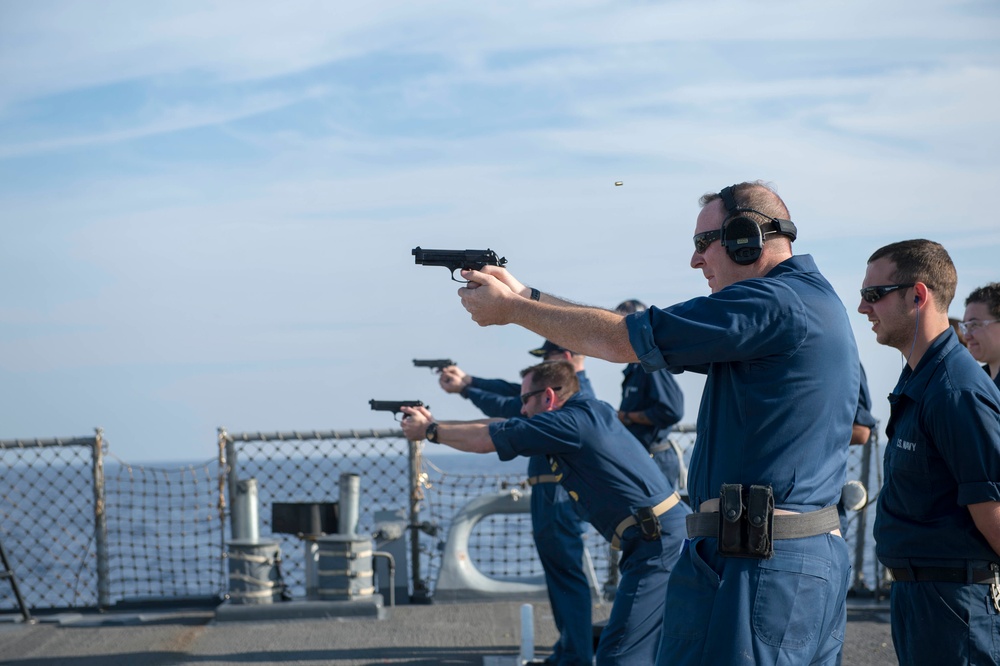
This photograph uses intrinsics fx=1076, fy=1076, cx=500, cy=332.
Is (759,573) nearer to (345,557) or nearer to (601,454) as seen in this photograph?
(601,454)

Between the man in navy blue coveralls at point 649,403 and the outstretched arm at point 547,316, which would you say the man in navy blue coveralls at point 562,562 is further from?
the outstretched arm at point 547,316

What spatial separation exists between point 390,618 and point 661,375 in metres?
3.00

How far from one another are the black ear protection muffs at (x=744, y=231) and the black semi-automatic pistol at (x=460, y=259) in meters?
0.81

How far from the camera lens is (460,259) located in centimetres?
386

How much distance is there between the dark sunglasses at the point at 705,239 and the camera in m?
3.53

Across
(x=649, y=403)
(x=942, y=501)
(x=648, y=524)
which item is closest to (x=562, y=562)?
(x=648, y=524)

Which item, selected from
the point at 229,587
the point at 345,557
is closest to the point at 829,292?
the point at 345,557

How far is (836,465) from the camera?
341 centimetres

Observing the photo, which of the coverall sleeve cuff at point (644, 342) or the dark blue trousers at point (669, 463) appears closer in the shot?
the coverall sleeve cuff at point (644, 342)

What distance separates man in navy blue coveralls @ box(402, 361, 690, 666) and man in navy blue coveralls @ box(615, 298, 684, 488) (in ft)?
7.08

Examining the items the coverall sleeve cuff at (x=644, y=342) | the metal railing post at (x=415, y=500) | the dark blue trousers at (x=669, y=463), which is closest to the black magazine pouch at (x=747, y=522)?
the coverall sleeve cuff at (x=644, y=342)

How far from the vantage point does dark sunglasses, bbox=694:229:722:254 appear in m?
3.53

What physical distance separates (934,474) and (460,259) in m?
1.88

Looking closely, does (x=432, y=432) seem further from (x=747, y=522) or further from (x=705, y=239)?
(x=747, y=522)
